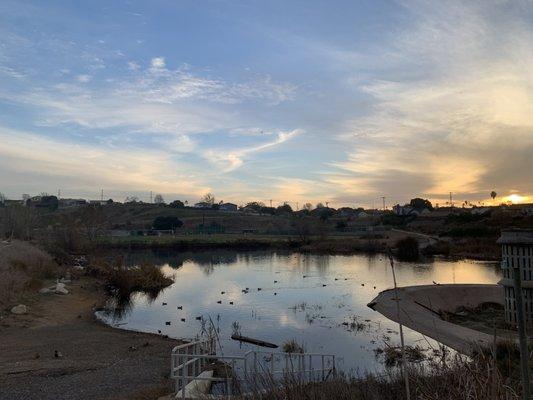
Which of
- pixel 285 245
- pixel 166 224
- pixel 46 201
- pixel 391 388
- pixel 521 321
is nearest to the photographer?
pixel 521 321

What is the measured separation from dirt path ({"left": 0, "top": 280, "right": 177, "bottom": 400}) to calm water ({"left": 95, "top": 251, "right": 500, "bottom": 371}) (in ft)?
8.77

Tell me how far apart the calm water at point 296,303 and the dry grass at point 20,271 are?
537cm

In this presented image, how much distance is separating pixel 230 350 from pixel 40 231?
4928cm

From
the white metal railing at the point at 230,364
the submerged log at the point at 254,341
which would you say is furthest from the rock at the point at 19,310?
the white metal railing at the point at 230,364

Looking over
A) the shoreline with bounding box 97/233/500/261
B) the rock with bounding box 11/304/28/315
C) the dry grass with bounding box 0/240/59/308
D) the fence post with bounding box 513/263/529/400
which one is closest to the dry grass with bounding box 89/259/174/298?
the dry grass with bounding box 0/240/59/308

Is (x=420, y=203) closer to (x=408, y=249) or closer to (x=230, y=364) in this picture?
(x=408, y=249)

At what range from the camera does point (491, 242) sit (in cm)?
7356

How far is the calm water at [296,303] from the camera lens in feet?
69.5

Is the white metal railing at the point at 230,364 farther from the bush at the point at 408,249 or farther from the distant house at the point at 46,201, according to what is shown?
the distant house at the point at 46,201

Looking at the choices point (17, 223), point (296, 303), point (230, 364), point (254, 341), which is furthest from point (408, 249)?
point (230, 364)

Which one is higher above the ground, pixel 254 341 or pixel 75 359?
pixel 75 359

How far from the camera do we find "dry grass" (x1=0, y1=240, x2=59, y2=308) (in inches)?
1075

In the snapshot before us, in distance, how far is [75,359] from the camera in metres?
16.3

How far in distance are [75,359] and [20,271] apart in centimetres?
2039
